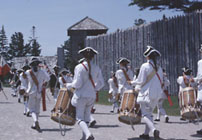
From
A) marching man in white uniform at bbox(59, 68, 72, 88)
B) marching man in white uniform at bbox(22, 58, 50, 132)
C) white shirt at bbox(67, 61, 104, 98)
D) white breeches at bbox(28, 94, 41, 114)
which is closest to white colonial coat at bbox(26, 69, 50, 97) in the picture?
marching man in white uniform at bbox(22, 58, 50, 132)

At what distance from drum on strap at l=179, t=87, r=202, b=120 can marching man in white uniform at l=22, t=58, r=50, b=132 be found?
3.96 m

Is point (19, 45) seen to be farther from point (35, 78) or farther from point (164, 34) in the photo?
point (35, 78)

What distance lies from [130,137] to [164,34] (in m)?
14.1

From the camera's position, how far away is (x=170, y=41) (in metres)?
21.9

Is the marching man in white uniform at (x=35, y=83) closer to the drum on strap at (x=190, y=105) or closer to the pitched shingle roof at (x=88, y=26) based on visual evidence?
the drum on strap at (x=190, y=105)

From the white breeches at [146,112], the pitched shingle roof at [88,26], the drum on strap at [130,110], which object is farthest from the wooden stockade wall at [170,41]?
the pitched shingle roof at [88,26]

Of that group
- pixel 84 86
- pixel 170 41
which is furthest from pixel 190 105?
pixel 170 41

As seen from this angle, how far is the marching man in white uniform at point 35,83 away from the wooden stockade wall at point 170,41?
11140 millimetres

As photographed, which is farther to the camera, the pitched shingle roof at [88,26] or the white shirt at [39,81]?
the pitched shingle roof at [88,26]

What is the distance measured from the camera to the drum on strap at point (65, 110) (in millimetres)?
8367

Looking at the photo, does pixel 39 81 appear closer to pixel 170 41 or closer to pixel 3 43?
→ pixel 170 41

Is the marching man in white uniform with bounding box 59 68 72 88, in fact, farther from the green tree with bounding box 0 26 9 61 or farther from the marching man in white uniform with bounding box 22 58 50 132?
the green tree with bounding box 0 26 9 61

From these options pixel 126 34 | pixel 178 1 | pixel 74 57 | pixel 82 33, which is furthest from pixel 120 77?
pixel 82 33

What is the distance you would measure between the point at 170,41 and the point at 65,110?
47.8ft
